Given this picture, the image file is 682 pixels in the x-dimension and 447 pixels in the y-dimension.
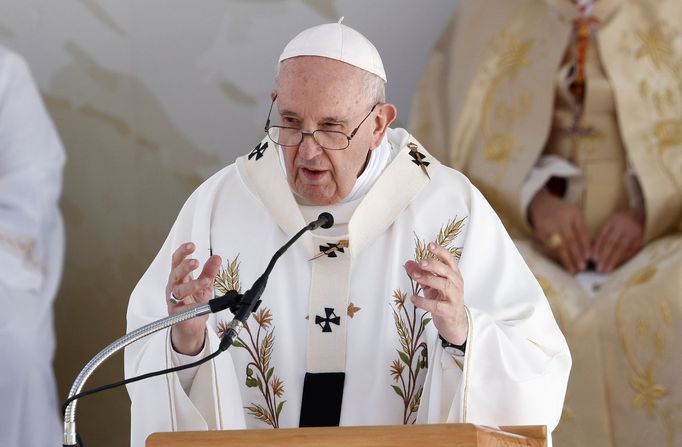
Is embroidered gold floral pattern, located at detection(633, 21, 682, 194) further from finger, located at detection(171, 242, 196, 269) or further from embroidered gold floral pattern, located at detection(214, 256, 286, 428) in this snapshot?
finger, located at detection(171, 242, 196, 269)

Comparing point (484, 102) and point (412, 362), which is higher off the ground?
point (484, 102)

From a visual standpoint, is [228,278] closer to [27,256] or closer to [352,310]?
[352,310]

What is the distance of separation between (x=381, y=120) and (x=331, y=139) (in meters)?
0.20

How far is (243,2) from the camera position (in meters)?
6.48

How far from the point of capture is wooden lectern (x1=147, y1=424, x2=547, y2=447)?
2.81 metres

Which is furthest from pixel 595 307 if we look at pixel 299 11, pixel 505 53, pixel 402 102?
pixel 299 11

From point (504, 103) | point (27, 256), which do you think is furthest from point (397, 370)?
point (27, 256)

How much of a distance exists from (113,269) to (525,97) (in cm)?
222

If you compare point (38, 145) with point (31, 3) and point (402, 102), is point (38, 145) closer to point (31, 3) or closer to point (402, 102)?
point (31, 3)

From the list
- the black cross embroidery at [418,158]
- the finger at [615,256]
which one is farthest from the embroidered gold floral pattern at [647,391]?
the black cross embroidery at [418,158]

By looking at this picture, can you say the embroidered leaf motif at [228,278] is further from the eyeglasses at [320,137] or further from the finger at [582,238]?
the finger at [582,238]

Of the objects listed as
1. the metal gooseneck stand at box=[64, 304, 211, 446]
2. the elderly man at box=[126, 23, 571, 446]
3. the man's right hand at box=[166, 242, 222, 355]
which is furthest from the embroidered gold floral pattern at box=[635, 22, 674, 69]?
the metal gooseneck stand at box=[64, 304, 211, 446]

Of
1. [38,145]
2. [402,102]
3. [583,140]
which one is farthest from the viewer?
[402,102]

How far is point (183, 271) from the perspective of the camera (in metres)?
3.21
